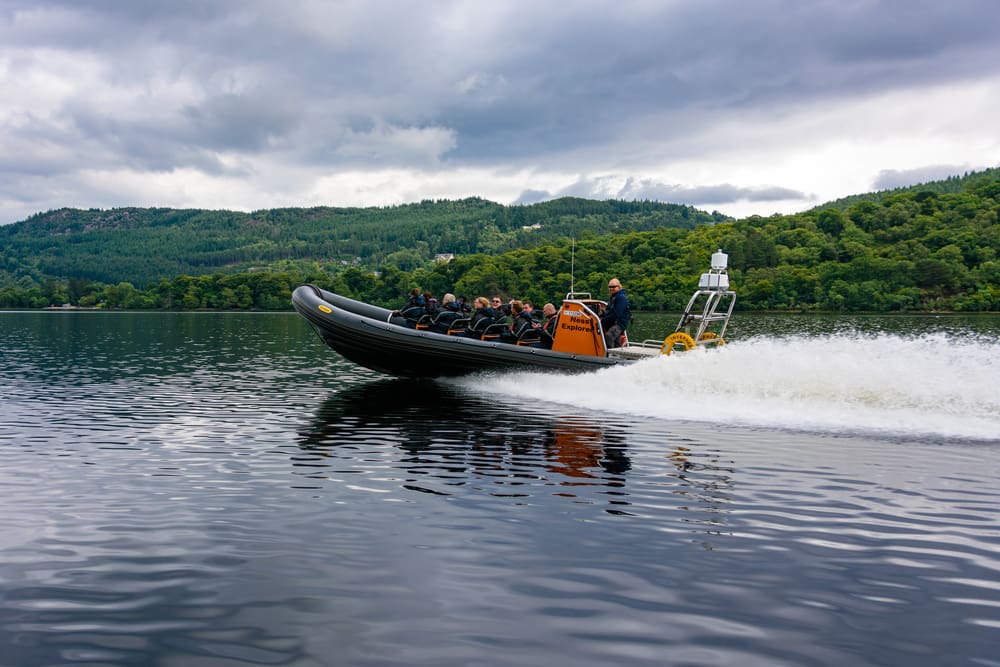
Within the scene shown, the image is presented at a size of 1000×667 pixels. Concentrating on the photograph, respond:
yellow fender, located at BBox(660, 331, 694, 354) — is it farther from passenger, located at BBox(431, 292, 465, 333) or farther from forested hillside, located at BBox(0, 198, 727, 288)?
forested hillside, located at BBox(0, 198, 727, 288)

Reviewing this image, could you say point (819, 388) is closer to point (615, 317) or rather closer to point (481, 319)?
point (615, 317)

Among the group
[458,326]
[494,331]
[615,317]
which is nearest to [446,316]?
[458,326]

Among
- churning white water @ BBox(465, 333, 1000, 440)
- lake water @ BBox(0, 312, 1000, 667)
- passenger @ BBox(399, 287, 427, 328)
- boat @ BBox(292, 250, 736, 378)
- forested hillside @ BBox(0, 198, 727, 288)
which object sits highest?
forested hillside @ BBox(0, 198, 727, 288)

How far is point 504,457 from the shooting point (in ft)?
29.6

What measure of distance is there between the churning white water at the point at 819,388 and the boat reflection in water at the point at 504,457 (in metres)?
1.42

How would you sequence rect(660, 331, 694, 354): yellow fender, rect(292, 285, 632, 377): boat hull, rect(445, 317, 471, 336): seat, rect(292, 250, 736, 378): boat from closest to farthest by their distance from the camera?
rect(660, 331, 694, 354): yellow fender → rect(292, 250, 736, 378): boat → rect(292, 285, 632, 377): boat hull → rect(445, 317, 471, 336): seat

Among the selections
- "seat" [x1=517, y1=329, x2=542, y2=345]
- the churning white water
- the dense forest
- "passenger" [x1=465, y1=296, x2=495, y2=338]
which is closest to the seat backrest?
"passenger" [x1=465, y1=296, x2=495, y2=338]

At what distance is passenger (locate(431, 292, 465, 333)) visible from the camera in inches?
601

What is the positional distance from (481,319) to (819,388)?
21.3 ft

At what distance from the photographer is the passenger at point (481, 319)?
1503 cm

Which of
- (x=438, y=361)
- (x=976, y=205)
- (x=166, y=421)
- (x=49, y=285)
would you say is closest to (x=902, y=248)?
(x=976, y=205)

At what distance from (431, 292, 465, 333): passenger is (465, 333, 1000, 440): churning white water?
2.98 metres

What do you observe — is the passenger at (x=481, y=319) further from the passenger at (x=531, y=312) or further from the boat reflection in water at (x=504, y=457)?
the boat reflection in water at (x=504, y=457)

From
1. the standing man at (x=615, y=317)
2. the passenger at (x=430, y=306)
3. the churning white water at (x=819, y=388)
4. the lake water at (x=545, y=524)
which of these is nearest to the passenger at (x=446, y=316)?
the passenger at (x=430, y=306)
